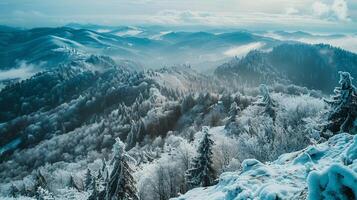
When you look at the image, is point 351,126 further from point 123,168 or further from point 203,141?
point 123,168

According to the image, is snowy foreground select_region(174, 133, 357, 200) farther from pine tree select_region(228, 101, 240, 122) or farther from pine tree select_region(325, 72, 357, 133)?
pine tree select_region(228, 101, 240, 122)

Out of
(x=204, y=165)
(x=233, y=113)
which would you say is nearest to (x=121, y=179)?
(x=204, y=165)

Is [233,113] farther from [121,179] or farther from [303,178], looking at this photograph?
[303,178]

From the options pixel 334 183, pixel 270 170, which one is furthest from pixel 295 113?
pixel 334 183

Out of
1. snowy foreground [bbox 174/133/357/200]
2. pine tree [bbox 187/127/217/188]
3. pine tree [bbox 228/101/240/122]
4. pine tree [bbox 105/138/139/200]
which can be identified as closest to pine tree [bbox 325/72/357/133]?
snowy foreground [bbox 174/133/357/200]

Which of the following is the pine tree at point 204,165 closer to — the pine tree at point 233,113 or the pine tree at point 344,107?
the pine tree at point 344,107

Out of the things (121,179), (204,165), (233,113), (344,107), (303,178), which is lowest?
(233,113)
